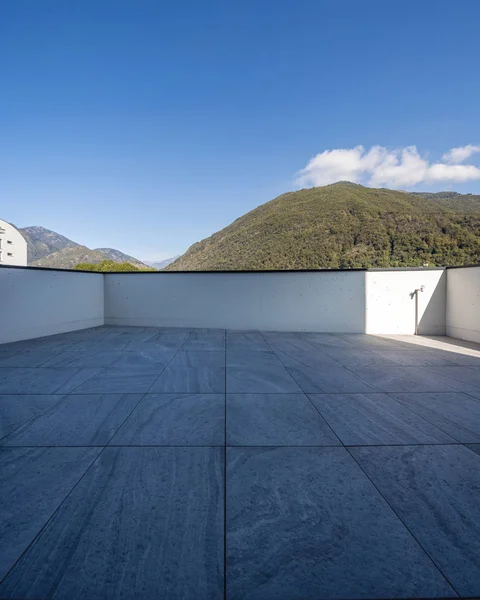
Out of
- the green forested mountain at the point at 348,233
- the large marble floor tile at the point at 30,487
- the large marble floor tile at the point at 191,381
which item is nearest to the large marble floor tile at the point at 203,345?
the large marble floor tile at the point at 191,381

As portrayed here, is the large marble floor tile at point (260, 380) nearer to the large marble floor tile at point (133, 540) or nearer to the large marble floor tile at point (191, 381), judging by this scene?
the large marble floor tile at point (191, 381)

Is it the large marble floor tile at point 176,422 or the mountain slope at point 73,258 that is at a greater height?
the mountain slope at point 73,258

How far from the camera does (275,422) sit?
218 centimetres

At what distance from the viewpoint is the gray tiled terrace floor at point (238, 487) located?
3.18 feet

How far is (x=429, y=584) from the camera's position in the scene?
0.94 meters

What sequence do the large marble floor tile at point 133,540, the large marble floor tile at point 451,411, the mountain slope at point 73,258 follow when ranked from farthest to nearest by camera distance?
the mountain slope at point 73,258
the large marble floor tile at point 451,411
the large marble floor tile at point 133,540

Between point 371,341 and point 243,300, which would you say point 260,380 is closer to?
point 371,341

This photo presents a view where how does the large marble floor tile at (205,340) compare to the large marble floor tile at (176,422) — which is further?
the large marble floor tile at (205,340)

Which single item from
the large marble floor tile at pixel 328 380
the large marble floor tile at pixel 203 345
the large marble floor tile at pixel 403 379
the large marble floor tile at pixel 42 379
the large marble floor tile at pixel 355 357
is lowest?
the large marble floor tile at pixel 355 357

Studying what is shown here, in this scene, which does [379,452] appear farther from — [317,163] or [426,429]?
[317,163]

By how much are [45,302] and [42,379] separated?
345 centimetres

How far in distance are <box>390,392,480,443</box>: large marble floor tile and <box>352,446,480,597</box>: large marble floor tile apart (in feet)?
0.92

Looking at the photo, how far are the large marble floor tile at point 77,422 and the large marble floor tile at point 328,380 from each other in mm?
1755

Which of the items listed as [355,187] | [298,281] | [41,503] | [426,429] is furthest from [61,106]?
[355,187]
